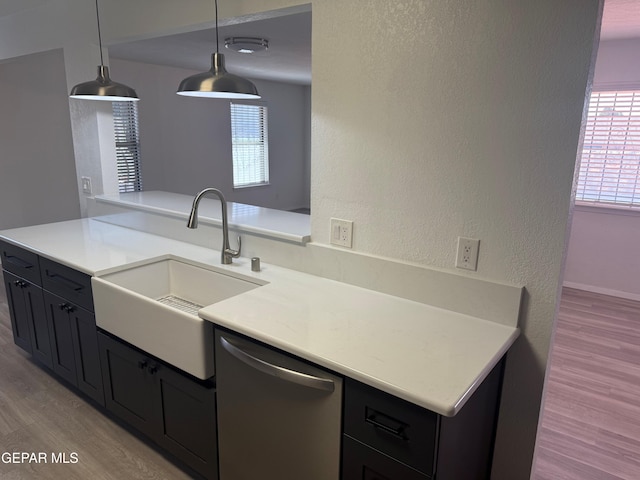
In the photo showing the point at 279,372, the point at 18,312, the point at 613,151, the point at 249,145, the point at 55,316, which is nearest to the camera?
the point at 279,372

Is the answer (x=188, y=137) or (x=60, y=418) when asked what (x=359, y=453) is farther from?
(x=188, y=137)

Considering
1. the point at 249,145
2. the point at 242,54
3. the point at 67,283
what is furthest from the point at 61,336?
the point at 249,145

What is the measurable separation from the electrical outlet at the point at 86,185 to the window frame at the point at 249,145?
390 centimetres

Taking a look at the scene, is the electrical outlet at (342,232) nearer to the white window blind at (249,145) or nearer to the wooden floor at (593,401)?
the wooden floor at (593,401)

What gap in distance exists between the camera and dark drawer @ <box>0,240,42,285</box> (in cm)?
247

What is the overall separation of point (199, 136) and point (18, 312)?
4.05 metres

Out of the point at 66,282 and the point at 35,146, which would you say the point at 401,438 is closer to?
the point at 66,282

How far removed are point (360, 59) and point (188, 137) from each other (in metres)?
4.85

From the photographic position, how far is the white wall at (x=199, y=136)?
5.55m

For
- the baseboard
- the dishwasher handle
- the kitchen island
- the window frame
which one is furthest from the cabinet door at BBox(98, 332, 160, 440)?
the window frame

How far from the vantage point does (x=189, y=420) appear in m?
1.83

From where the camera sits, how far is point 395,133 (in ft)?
5.71

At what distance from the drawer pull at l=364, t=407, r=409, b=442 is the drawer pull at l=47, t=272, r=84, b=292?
5.20 ft

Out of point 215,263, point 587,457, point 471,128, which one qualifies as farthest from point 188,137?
point 587,457
